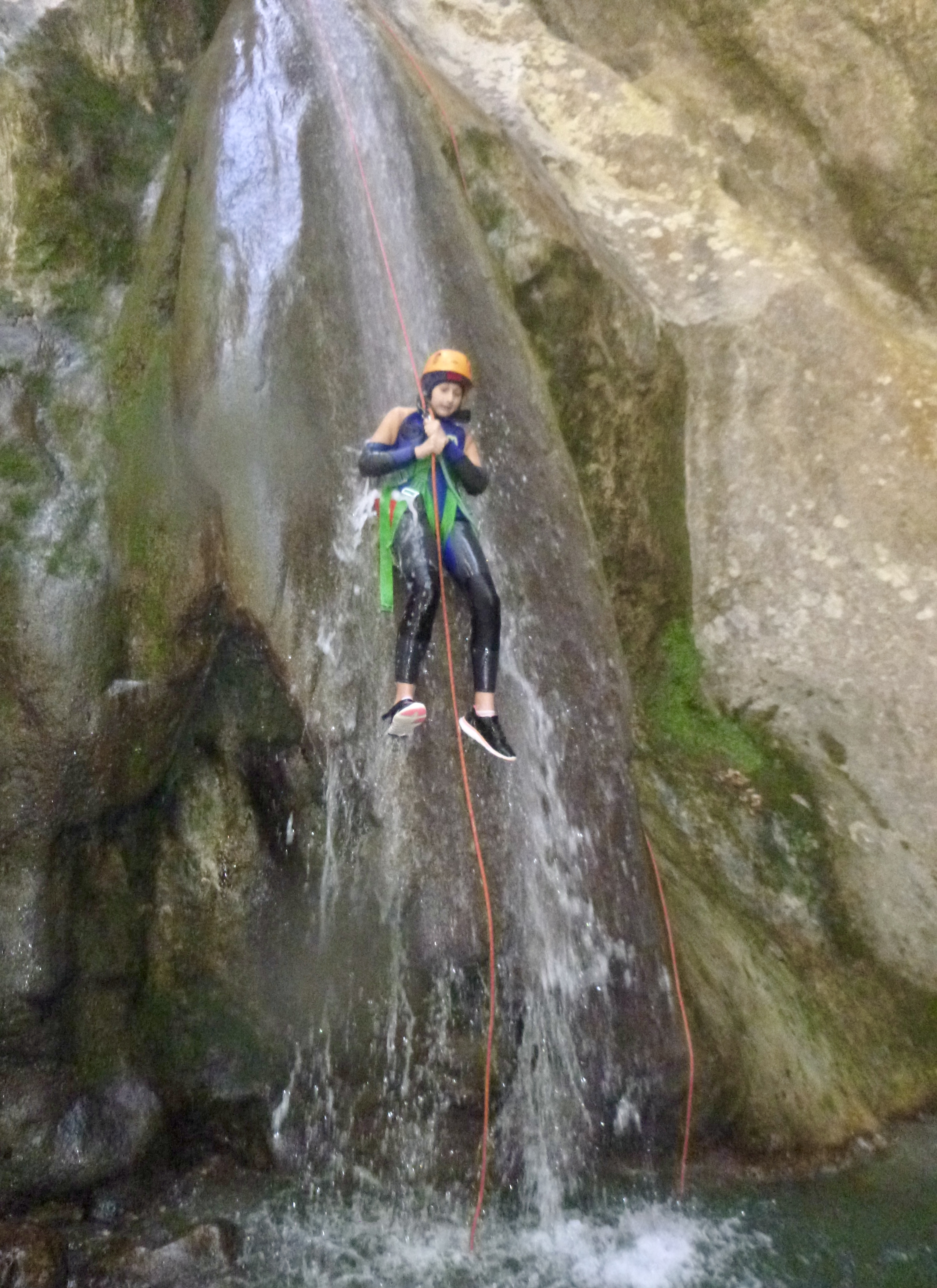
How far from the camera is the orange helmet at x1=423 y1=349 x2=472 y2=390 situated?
162 inches

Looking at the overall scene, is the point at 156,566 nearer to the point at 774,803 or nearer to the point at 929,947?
the point at 774,803

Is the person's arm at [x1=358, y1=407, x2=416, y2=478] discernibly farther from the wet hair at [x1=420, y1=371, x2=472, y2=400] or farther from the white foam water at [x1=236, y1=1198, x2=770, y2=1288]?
the white foam water at [x1=236, y1=1198, x2=770, y2=1288]

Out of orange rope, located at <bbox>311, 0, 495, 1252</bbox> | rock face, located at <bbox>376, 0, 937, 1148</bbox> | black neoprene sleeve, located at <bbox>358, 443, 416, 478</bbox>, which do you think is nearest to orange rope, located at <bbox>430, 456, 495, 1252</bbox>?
orange rope, located at <bbox>311, 0, 495, 1252</bbox>

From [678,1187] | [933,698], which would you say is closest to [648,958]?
[678,1187]

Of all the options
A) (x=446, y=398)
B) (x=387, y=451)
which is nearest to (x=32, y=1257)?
(x=387, y=451)

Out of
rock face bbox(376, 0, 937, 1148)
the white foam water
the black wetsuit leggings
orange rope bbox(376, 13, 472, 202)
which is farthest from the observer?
orange rope bbox(376, 13, 472, 202)

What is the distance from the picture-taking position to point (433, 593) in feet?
13.1

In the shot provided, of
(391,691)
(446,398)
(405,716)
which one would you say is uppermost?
(446,398)

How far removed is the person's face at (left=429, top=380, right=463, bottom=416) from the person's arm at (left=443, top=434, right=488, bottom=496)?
0.16m

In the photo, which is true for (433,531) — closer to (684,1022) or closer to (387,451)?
(387,451)

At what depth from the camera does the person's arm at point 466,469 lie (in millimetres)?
4047

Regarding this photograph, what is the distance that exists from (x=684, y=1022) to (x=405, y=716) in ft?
5.99

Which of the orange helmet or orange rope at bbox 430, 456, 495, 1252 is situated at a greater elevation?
the orange helmet

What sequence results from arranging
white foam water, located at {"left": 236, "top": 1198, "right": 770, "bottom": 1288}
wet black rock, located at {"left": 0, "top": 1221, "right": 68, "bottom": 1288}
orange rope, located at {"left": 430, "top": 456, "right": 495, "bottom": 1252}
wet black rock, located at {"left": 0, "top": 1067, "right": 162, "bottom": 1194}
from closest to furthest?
wet black rock, located at {"left": 0, "top": 1221, "right": 68, "bottom": 1288} < white foam water, located at {"left": 236, "top": 1198, "right": 770, "bottom": 1288} < wet black rock, located at {"left": 0, "top": 1067, "right": 162, "bottom": 1194} < orange rope, located at {"left": 430, "top": 456, "right": 495, "bottom": 1252}
